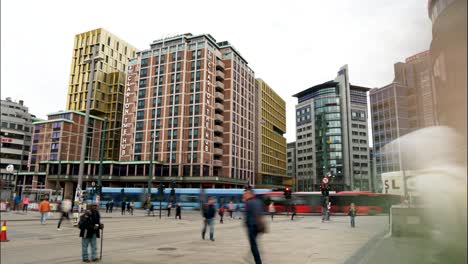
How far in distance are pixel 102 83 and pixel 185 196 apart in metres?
61.6

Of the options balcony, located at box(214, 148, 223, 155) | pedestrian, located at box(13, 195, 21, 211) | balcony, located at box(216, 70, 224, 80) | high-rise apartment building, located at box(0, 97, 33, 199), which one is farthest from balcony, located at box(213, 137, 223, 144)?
high-rise apartment building, located at box(0, 97, 33, 199)

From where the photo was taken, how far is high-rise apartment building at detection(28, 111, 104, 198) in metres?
77.0

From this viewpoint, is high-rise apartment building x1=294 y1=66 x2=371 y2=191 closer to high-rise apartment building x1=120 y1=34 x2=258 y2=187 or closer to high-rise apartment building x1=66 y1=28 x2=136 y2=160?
high-rise apartment building x1=120 y1=34 x2=258 y2=187

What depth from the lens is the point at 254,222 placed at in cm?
646

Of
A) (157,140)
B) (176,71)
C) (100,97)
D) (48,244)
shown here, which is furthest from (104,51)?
(48,244)

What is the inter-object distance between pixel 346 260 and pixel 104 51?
98650 mm

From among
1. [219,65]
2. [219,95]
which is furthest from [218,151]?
[219,65]

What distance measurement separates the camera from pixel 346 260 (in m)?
7.65

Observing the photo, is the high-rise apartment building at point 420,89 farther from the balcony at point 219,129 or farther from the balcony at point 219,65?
the balcony at point 219,65

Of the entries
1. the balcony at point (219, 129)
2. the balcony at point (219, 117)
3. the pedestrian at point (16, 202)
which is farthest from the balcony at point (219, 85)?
the pedestrian at point (16, 202)

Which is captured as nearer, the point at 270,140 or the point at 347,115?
the point at 347,115

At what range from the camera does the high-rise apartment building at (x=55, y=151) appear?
77.0 meters

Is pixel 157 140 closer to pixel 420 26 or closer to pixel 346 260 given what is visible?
pixel 346 260

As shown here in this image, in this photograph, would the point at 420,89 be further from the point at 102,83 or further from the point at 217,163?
the point at 102,83
